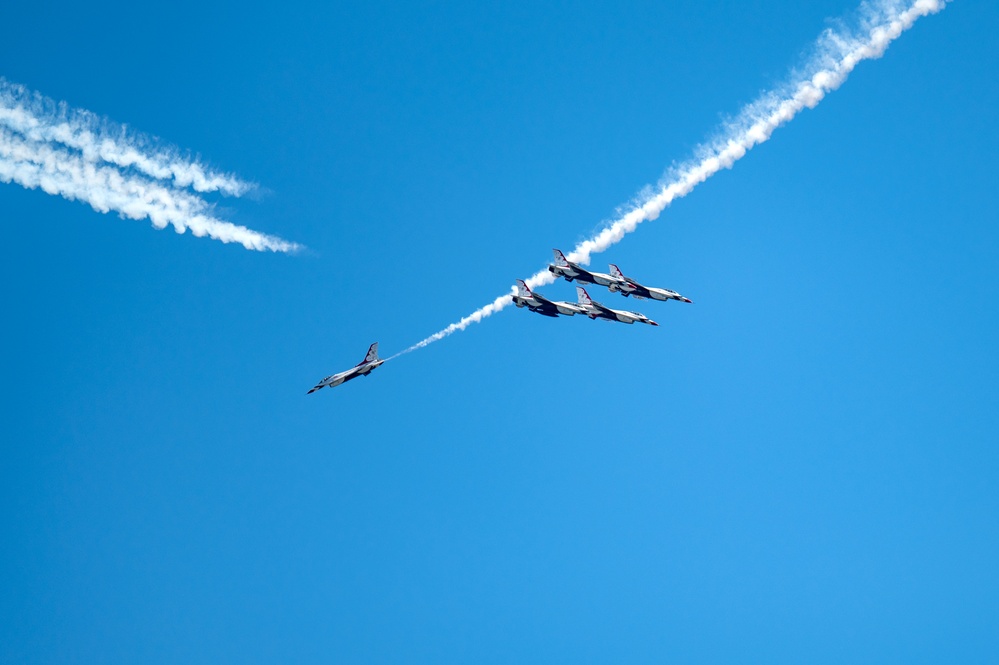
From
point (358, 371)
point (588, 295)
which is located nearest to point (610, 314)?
point (588, 295)

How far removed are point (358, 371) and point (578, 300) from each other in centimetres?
1605

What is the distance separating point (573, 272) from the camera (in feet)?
237

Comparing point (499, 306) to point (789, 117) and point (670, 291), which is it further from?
point (789, 117)

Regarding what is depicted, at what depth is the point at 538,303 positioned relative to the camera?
230ft

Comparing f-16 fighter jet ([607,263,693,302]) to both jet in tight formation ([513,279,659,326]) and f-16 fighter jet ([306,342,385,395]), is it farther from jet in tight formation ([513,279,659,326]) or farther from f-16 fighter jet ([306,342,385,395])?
f-16 fighter jet ([306,342,385,395])

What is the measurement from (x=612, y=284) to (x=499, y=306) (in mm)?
8075

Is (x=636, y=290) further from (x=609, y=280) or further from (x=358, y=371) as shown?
(x=358, y=371)

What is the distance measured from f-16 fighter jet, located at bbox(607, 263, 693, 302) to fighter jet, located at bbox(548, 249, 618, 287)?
0.42 m

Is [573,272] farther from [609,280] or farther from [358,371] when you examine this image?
→ [358,371]

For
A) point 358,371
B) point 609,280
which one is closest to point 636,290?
point 609,280

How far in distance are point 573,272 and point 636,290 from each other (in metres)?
4.61

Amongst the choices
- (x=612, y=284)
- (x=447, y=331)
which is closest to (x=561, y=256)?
(x=612, y=284)

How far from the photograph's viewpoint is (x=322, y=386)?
69375 millimetres

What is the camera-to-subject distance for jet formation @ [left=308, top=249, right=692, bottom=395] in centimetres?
7012
